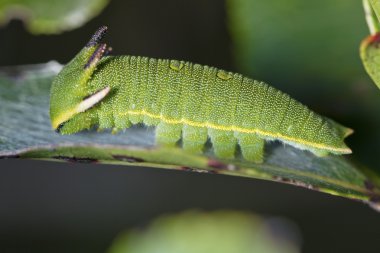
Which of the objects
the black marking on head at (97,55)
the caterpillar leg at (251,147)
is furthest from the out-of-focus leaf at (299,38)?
the black marking on head at (97,55)

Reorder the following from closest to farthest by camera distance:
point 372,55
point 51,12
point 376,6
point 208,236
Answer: point 376,6
point 372,55
point 51,12
point 208,236

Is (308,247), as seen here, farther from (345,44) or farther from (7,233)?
(7,233)

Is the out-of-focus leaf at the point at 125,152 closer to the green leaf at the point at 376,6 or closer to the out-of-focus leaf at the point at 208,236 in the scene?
the green leaf at the point at 376,6

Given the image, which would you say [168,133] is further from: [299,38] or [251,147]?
[299,38]

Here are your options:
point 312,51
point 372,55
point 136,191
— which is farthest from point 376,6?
point 136,191

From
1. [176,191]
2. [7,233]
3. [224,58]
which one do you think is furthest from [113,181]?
[224,58]

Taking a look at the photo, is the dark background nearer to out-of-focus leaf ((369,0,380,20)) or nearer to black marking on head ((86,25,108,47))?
black marking on head ((86,25,108,47))
